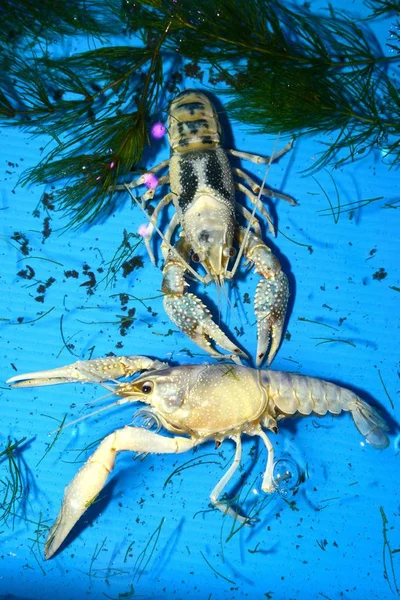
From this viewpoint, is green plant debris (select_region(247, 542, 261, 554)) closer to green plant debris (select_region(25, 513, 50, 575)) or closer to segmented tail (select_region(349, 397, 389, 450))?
segmented tail (select_region(349, 397, 389, 450))

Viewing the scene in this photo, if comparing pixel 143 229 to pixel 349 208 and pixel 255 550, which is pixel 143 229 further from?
pixel 255 550

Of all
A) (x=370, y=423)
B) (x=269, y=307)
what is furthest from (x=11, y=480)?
(x=370, y=423)

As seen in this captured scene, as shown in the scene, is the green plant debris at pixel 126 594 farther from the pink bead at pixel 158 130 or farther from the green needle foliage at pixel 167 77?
the pink bead at pixel 158 130

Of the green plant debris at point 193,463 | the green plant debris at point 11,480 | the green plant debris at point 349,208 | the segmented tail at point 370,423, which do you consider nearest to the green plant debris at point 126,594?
the green plant debris at point 193,463

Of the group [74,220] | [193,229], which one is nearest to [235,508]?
[193,229]

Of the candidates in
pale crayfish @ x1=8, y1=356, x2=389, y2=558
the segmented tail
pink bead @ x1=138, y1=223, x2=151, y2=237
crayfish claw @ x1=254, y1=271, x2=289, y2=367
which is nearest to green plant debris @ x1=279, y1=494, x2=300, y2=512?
pale crayfish @ x1=8, y1=356, x2=389, y2=558

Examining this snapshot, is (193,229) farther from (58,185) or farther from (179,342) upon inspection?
(58,185)
